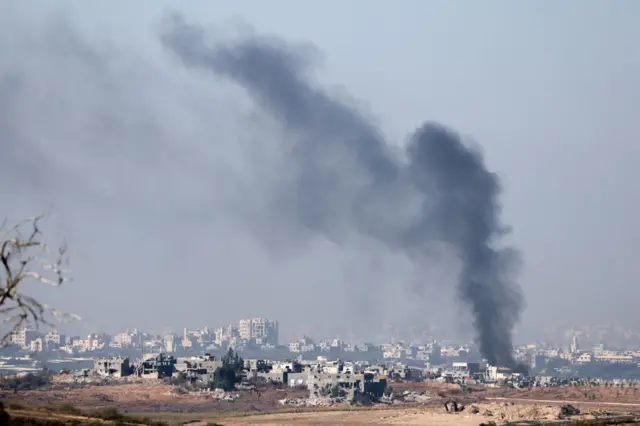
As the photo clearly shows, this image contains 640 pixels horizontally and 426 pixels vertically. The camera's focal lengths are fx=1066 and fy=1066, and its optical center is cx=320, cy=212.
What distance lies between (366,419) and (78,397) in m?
26.9

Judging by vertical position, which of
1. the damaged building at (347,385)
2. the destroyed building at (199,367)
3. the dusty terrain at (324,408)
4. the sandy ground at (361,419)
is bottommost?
the sandy ground at (361,419)

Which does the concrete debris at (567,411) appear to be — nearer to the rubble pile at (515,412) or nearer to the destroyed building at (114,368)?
the rubble pile at (515,412)

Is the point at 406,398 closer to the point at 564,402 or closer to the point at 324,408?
the point at 324,408

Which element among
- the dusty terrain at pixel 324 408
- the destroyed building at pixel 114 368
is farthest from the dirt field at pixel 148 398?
the destroyed building at pixel 114 368

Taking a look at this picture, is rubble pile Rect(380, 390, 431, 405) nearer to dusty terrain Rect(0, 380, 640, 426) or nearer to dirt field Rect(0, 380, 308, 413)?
dusty terrain Rect(0, 380, 640, 426)

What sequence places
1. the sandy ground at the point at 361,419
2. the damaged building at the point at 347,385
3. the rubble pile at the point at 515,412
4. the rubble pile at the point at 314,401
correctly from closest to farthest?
1. the sandy ground at the point at 361,419
2. the rubble pile at the point at 515,412
3. the rubble pile at the point at 314,401
4. the damaged building at the point at 347,385

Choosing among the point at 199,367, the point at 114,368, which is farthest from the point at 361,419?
the point at 114,368

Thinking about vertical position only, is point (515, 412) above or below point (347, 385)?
below

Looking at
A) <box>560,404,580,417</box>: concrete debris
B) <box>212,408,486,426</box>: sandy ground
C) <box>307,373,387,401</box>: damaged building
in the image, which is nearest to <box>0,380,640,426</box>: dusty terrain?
<box>212,408,486,426</box>: sandy ground

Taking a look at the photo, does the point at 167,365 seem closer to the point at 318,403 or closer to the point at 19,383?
the point at 19,383

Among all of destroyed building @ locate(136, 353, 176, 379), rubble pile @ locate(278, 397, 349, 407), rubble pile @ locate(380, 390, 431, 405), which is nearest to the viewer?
rubble pile @ locate(278, 397, 349, 407)

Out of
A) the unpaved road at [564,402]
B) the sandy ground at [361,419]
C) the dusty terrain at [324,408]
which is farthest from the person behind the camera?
the unpaved road at [564,402]

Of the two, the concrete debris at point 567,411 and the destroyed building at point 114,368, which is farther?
the destroyed building at point 114,368

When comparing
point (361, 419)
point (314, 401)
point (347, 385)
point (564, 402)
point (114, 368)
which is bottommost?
point (361, 419)
